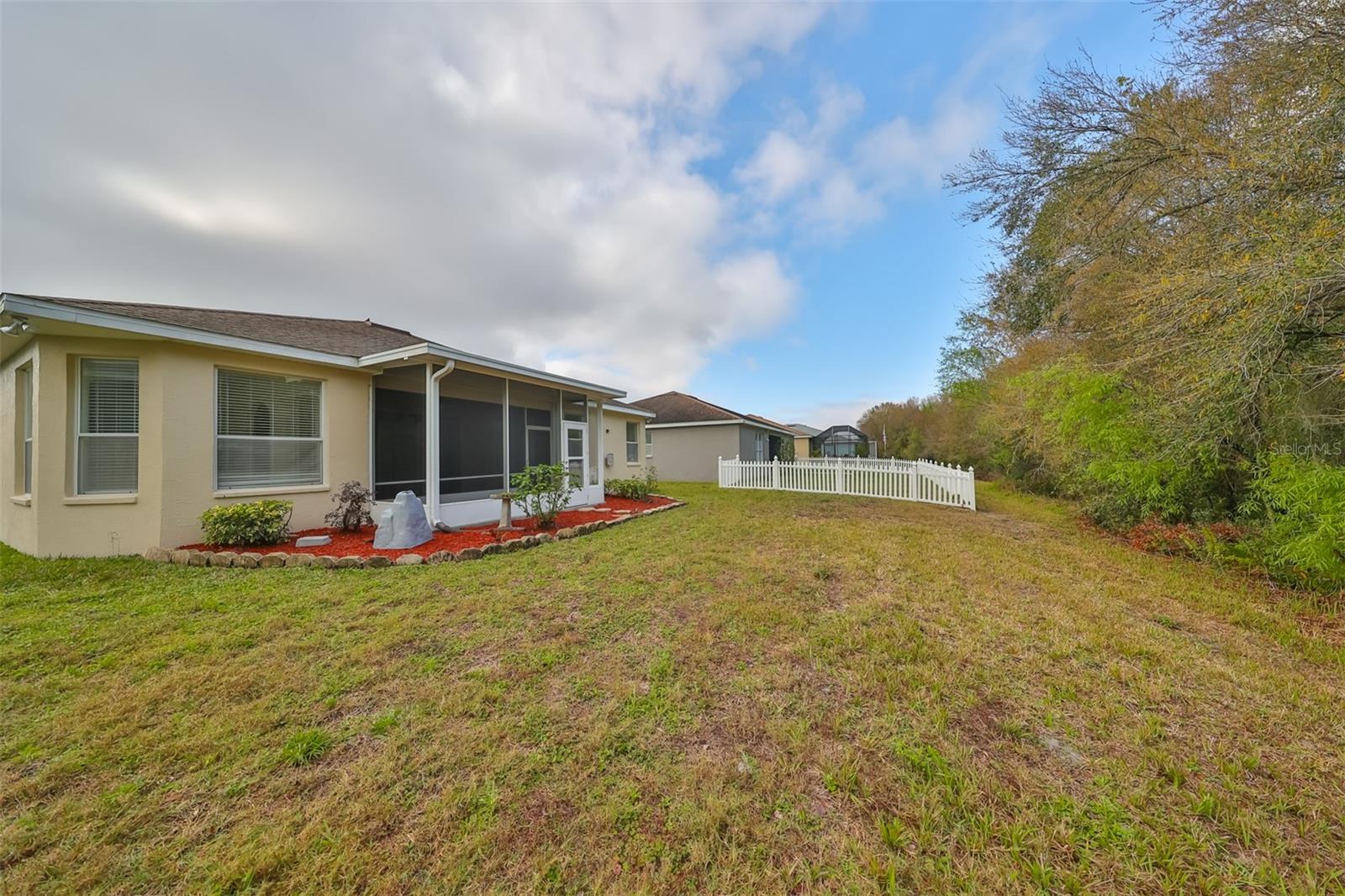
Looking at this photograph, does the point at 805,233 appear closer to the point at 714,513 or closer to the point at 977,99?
the point at 977,99

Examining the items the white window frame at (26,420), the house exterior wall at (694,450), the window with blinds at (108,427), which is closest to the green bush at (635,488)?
the house exterior wall at (694,450)

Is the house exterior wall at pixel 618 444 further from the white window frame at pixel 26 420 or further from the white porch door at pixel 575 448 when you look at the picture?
the white window frame at pixel 26 420

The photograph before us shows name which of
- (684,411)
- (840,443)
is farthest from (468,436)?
(840,443)

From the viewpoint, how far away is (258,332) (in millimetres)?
6680

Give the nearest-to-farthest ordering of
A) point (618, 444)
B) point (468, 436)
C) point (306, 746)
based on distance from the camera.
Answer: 1. point (306, 746)
2. point (468, 436)
3. point (618, 444)

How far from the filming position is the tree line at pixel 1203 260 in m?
3.70

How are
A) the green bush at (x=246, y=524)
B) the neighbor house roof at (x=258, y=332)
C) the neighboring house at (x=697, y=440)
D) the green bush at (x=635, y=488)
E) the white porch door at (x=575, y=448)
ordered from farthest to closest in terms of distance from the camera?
the neighboring house at (x=697, y=440)
the green bush at (x=635, y=488)
the white porch door at (x=575, y=448)
the green bush at (x=246, y=524)
the neighbor house roof at (x=258, y=332)

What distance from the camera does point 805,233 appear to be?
12.0 metres

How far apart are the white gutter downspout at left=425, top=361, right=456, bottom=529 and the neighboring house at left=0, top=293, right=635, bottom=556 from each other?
26mm

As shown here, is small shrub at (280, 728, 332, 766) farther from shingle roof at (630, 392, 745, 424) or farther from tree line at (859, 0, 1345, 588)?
shingle roof at (630, 392, 745, 424)

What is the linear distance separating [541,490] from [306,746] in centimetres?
509

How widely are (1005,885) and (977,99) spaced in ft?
32.0

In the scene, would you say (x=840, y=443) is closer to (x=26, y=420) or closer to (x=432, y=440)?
(x=432, y=440)

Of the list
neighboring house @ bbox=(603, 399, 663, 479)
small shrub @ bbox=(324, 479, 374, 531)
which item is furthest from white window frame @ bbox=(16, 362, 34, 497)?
neighboring house @ bbox=(603, 399, 663, 479)
